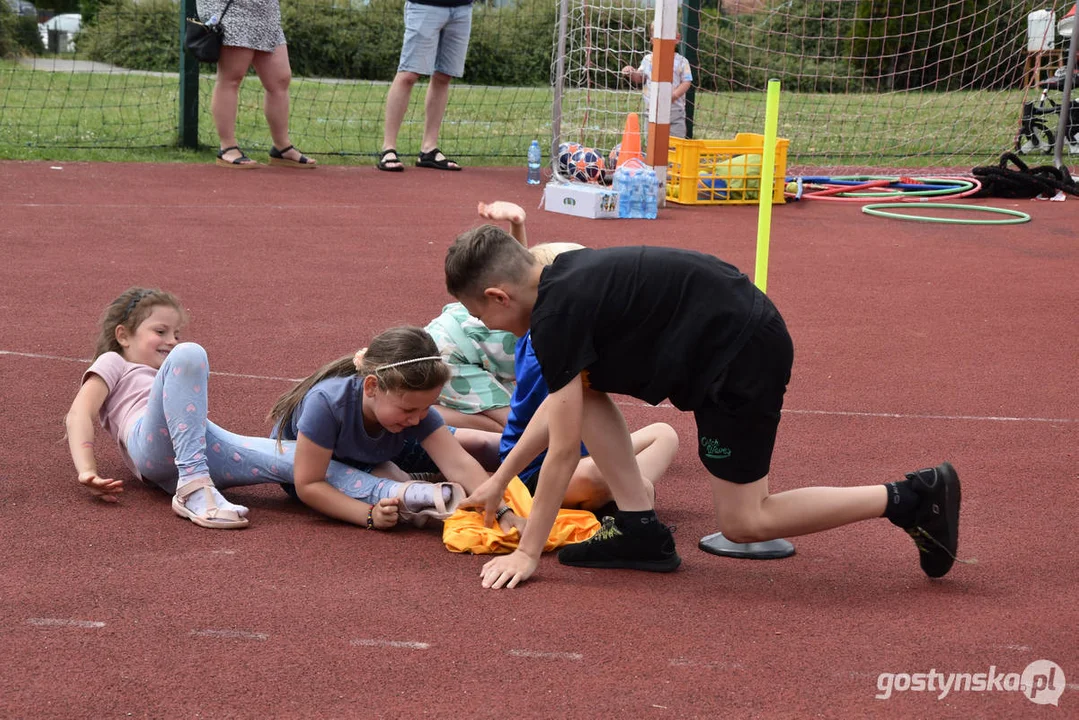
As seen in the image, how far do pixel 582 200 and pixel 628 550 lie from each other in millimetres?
5475

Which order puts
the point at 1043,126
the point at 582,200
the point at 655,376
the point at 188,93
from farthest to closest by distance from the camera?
the point at 1043,126 → the point at 188,93 → the point at 582,200 → the point at 655,376

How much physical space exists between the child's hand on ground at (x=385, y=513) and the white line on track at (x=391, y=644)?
0.66 metres

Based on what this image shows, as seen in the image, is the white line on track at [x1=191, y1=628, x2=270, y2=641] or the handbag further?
the handbag

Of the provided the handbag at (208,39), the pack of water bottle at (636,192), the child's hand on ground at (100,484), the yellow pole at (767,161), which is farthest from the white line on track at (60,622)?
the handbag at (208,39)

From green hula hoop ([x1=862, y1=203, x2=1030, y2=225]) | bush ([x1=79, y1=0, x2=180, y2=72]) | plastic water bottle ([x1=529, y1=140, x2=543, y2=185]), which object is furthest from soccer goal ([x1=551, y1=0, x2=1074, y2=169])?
bush ([x1=79, y1=0, x2=180, y2=72])

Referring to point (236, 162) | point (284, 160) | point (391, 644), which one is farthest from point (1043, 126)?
point (391, 644)

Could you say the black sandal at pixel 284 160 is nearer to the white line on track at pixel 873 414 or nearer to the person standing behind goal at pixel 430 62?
the person standing behind goal at pixel 430 62

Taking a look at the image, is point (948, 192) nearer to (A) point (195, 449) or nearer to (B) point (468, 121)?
(B) point (468, 121)

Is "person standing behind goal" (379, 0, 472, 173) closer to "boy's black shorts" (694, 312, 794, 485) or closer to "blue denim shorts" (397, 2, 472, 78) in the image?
"blue denim shorts" (397, 2, 472, 78)

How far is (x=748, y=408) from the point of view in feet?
9.77

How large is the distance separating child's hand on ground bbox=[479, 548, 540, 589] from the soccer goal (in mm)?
6827

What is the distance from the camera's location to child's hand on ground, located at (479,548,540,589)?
3.01 meters

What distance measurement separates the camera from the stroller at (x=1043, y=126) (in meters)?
11.0

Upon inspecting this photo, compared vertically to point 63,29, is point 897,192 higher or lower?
lower
